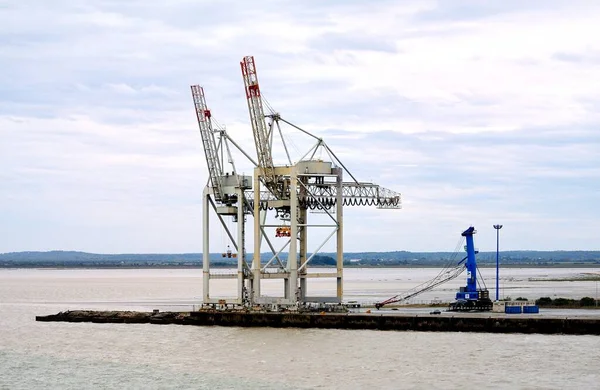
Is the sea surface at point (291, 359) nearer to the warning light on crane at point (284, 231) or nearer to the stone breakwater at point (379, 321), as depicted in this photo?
the stone breakwater at point (379, 321)

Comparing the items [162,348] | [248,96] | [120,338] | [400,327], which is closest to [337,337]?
[400,327]

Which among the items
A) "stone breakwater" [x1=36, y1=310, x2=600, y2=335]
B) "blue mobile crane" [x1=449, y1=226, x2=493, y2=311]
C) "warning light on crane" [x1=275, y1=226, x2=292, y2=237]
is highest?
"warning light on crane" [x1=275, y1=226, x2=292, y2=237]

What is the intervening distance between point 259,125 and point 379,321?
1880cm

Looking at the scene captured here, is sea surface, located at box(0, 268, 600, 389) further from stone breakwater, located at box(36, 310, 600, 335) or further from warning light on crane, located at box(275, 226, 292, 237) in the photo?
warning light on crane, located at box(275, 226, 292, 237)

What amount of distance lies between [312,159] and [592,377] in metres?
34.0

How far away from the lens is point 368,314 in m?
73.9

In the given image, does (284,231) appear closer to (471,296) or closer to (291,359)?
(471,296)

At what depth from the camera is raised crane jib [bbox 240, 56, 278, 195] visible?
3103 inches

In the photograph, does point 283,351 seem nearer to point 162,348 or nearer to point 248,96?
point 162,348

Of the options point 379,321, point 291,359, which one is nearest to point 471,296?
point 379,321

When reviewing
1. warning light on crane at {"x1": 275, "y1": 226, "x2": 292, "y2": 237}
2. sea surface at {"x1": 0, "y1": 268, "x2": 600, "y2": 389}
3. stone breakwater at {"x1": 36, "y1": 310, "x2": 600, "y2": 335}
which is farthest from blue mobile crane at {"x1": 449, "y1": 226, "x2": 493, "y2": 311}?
warning light on crane at {"x1": 275, "y1": 226, "x2": 292, "y2": 237}

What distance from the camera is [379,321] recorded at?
71.8 meters

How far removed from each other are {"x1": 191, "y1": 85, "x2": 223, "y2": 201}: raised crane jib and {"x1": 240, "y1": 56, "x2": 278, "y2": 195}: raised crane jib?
14.5 ft

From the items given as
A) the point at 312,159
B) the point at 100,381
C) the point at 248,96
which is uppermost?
the point at 248,96
